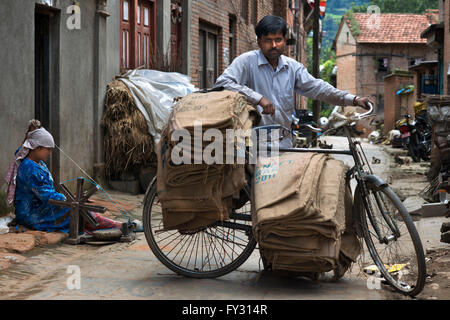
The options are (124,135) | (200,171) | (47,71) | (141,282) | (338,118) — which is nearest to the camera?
(200,171)

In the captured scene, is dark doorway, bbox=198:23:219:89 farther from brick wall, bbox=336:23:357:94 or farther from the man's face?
brick wall, bbox=336:23:357:94

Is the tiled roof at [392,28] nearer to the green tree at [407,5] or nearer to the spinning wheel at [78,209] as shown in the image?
the green tree at [407,5]

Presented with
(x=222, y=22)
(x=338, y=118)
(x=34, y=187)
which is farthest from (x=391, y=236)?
(x=222, y=22)

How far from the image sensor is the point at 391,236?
13.8 feet

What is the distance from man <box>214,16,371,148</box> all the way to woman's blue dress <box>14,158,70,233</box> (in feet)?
7.25

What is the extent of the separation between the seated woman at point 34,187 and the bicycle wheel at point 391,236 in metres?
2.67

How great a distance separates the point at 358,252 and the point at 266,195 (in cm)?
83

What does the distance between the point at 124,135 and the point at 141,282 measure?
4.89 metres

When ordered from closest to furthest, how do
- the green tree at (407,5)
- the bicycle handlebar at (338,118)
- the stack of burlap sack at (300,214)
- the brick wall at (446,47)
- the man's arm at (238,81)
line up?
1. the stack of burlap sack at (300,214)
2. the bicycle handlebar at (338,118)
3. the man's arm at (238,81)
4. the brick wall at (446,47)
5. the green tree at (407,5)

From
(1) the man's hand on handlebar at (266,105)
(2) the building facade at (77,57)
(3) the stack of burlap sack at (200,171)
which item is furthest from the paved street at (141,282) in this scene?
(2) the building facade at (77,57)

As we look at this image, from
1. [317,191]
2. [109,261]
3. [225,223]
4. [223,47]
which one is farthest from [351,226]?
[223,47]

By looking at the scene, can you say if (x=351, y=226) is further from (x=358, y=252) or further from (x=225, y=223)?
(x=225, y=223)

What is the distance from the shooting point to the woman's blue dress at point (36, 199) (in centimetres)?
581

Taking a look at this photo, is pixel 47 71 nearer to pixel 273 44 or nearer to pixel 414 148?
pixel 273 44
